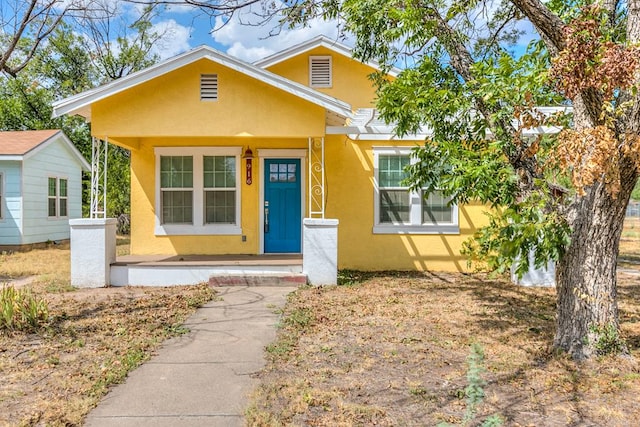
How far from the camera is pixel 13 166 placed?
48.1ft

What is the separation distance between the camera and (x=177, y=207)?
10.3 meters

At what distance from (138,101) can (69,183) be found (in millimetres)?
11924

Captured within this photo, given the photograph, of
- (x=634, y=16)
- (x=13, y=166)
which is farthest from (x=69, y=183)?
(x=634, y=16)

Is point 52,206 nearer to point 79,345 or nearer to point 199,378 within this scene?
point 79,345

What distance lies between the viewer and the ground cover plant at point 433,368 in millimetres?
3396

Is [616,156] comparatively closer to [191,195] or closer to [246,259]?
[246,259]

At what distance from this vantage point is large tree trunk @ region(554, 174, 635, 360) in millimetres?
4270

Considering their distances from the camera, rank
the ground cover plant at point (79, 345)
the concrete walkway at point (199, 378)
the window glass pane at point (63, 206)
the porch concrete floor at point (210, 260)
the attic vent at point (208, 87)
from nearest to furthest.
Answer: the concrete walkway at point (199, 378), the ground cover plant at point (79, 345), the attic vent at point (208, 87), the porch concrete floor at point (210, 260), the window glass pane at point (63, 206)

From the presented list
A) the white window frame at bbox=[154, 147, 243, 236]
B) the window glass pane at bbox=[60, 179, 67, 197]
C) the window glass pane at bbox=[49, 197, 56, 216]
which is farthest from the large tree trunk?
the window glass pane at bbox=[60, 179, 67, 197]

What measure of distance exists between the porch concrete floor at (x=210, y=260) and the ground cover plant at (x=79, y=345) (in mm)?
630

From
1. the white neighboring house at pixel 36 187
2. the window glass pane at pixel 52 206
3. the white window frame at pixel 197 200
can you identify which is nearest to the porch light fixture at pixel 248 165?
the white window frame at pixel 197 200

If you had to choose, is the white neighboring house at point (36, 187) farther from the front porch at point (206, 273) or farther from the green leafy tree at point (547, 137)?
the green leafy tree at point (547, 137)

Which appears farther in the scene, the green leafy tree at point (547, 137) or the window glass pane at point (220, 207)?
the window glass pane at point (220, 207)

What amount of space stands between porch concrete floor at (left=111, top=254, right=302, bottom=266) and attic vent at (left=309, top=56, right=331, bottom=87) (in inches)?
191
